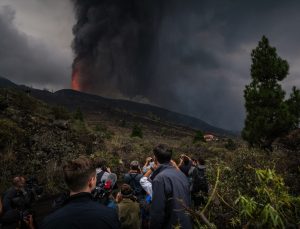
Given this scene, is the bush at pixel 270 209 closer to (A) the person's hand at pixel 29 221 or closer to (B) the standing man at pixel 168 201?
(B) the standing man at pixel 168 201

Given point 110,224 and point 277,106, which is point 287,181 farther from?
point 277,106

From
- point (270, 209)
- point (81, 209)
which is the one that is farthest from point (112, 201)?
point (270, 209)

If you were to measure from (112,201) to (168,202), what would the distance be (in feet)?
7.40

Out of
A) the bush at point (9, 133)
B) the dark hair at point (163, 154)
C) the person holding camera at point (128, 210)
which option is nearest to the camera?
the dark hair at point (163, 154)

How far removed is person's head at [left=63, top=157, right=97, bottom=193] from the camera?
263 cm

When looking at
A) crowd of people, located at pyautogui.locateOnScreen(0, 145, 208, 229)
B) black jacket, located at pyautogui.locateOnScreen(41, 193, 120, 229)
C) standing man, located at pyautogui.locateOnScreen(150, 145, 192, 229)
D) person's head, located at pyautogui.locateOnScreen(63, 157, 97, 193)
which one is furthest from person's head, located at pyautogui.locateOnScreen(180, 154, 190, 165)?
black jacket, located at pyautogui.locateOnScreen(41, 193, 120, 229)

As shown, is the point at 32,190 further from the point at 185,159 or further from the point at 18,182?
the point at 185,159

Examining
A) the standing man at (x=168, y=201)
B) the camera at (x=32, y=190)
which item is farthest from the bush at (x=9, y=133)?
the standing man at (x=168, y=201)

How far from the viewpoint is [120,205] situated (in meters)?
5.41

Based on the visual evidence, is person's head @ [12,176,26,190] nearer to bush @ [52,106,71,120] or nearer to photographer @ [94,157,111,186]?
photographer @ [94,157,111,186]

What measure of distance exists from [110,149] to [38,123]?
6552 mm

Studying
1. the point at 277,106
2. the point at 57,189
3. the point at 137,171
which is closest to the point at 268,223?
the point at 137,171

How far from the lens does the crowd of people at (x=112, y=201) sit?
2484 mm

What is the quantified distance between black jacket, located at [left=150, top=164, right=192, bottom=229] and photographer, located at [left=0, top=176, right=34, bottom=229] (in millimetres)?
3523
